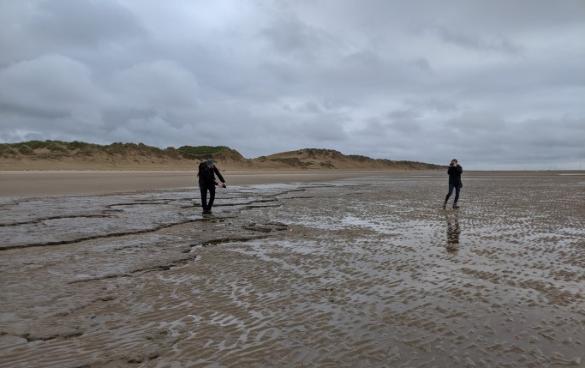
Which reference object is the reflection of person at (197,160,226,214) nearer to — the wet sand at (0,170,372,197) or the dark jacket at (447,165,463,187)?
the dark jacket at (447,165,463,187)

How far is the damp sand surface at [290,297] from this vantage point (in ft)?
11.8

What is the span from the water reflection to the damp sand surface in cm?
11

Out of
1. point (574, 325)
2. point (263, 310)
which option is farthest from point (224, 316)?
point (574, 325)

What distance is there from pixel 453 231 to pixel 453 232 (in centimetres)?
16

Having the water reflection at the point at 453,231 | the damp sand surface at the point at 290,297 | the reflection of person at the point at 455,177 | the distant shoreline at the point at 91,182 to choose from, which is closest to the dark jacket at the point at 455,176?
the reflection of person at the point at 455,177

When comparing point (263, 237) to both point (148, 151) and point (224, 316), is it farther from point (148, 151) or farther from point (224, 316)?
point (148, 151)

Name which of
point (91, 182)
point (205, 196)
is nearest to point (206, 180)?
point (205, 196)

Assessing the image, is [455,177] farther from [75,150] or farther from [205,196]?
[75,150]

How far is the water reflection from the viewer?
8172 millimetres

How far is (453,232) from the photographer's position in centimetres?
987

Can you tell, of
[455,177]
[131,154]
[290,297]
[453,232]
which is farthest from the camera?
[131,154]

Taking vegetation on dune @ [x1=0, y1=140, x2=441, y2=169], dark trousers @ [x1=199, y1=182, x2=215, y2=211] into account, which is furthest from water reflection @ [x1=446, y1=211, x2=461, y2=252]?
vegetation on dune @ [x1=0, y1=140, x2=441, y2=169]

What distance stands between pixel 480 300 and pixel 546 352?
131 cm

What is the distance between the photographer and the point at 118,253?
748cm
